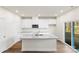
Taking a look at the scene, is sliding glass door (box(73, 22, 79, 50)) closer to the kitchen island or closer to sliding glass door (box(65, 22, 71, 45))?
sliding glass door (box(65, 22, 71, 45))

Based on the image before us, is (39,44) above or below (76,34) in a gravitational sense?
below

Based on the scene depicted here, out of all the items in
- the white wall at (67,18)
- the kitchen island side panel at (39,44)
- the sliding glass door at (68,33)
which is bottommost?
the kitchen island side panel at (39,44)

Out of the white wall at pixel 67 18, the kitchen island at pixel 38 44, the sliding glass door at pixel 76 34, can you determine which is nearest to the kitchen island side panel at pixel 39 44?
the kitchen island at pixel 38 44

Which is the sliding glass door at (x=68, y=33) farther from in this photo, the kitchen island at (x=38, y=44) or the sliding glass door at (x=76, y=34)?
the kitchen island at (x=38, y=44)

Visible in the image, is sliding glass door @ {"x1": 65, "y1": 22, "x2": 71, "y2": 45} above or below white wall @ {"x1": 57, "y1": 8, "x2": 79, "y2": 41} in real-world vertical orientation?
below

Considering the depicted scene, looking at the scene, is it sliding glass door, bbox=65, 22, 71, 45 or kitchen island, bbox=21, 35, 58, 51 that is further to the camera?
sliding glass door, bbox=65, 22, 71, 45

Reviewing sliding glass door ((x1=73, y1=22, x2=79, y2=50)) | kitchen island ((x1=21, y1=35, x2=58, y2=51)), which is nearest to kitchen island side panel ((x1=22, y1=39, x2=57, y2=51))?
kitchen island ((x1=21, y1=35, x2=58, y2=51))

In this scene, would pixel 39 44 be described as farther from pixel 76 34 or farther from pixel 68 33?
pixel 68 33

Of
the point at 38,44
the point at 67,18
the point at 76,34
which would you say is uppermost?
the point at 67,18

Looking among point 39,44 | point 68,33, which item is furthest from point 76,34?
point 39,44

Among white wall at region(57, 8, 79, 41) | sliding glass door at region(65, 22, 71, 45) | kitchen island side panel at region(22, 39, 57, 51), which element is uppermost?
white wall at region(57, 8, 79, 41)

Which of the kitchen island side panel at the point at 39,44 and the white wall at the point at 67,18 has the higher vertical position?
the white wall at the point at 67,18
